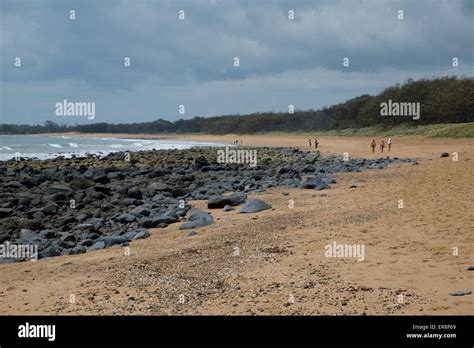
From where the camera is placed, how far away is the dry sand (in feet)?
19.7

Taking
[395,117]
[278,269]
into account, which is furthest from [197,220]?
[395,117]

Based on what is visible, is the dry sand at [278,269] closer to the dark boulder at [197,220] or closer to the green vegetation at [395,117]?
the dark boulder at [197,220]

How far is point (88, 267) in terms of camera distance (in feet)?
27.2

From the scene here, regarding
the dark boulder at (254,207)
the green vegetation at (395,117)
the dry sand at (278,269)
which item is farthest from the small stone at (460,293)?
the green vegetation at (395,117)

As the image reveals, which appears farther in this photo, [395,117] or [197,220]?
[395,117]

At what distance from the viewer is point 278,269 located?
24.5ft

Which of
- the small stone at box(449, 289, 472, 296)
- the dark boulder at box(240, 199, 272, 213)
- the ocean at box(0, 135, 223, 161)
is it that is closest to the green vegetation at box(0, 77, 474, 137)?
the ocean at box(0, 135, 223, 161)

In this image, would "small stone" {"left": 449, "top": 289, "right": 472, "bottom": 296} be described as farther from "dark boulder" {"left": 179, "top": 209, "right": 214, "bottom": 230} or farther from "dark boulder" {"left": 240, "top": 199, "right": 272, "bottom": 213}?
"dark boulder" {"left": 240, "top": 199, "right": 272, "bottom": 213}

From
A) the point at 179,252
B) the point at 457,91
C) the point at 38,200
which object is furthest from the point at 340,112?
the point at 179,252

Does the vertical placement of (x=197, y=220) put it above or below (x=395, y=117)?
below

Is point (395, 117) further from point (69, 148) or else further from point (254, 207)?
point (254, 207)

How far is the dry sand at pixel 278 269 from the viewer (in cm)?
600

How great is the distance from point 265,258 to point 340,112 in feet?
287
